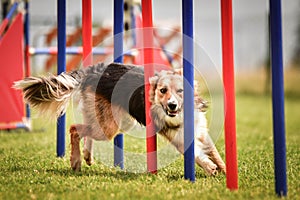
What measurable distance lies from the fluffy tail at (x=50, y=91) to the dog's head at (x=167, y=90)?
28.3 inches

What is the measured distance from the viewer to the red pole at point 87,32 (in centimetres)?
471

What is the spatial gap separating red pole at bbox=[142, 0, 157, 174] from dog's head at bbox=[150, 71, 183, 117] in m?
0.11

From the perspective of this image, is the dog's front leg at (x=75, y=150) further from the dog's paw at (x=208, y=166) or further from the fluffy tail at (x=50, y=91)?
the dog's paw at (x=208, y=166)

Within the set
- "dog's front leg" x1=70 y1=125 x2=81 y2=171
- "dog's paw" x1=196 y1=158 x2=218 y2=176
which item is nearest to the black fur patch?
"dog's front leg" x1=70 y1=125 x2=81 y2=171

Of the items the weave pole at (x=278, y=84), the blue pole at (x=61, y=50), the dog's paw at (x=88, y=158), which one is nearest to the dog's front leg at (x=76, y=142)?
the dog's paw at (x=88, y=158)

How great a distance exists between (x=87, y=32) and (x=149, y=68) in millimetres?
1071

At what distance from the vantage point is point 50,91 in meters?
4.28

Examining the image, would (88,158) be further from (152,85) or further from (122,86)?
(152,85)

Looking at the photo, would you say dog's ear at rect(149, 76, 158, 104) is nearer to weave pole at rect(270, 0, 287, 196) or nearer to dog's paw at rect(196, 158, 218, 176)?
dog's paw at rect(196, 158, 218, 176)

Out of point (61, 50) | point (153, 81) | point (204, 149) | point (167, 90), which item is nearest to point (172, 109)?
point (167, 90)

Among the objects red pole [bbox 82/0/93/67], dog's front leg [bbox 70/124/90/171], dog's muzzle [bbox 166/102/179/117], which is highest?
red pole [bbox 82/0/93/67]

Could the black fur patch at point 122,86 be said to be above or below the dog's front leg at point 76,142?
above

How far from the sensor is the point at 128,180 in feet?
12.5

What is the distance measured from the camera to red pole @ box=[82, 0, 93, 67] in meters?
4.71
